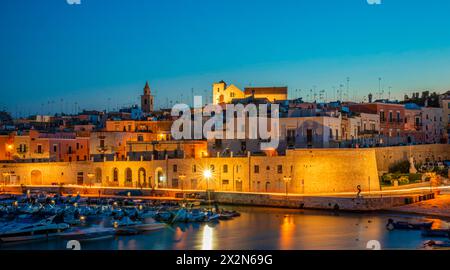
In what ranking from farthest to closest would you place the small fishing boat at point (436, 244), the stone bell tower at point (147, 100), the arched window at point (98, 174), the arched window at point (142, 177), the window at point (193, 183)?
the stone bell tower at point (147, 100) < the arched window at point (98, 174) < the arched window at point (142, 177) < the window at point (193, 183) < the small fishing boat at point (436, 244)

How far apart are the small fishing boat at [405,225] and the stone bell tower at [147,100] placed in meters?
23.5

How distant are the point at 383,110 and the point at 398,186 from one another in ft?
21.2

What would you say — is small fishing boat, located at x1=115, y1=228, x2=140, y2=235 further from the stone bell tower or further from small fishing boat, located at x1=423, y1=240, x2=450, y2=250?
the stone bell tower

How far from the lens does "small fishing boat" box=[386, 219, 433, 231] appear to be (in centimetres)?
1228

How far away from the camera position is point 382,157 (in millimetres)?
18281

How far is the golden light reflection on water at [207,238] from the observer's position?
11297 millimetres

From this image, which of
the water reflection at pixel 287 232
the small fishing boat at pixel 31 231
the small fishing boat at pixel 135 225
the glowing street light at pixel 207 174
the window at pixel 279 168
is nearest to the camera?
the water reflection at pixel 287 232

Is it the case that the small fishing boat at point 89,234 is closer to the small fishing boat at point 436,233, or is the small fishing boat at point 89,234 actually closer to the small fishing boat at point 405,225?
the small fishing boat at point 405,225

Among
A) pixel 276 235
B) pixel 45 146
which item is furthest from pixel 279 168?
pixel 45 146

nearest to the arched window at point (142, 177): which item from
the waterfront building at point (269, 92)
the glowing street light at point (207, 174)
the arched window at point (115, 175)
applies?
the arched window at point (115, 175)

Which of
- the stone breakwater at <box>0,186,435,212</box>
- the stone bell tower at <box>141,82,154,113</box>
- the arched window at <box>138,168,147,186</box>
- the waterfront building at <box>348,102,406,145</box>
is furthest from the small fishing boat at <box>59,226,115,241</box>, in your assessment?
the stone bell tower at <box>141,82,154,113</box>

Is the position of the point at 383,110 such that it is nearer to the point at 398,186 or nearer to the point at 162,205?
the point at 398,186

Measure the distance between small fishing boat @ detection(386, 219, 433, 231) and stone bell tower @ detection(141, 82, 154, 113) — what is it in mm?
23484
